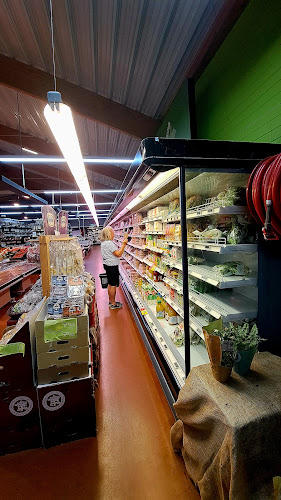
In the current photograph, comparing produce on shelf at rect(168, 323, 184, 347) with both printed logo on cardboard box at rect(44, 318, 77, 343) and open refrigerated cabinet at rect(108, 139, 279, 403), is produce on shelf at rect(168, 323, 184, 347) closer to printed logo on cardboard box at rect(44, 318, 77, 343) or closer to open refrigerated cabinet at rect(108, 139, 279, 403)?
open refrigerated cabinet at rect(108, 139, 279, 403)

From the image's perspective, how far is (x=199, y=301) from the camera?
211 cm

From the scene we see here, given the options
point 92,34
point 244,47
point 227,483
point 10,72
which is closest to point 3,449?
point 227,483

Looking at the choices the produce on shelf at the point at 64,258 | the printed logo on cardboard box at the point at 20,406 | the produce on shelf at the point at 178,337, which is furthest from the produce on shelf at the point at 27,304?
the produce on shelf at the point at 178,337

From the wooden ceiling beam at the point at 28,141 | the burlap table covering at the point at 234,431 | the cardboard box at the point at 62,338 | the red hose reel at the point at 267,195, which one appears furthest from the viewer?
the wooden ceiling beam at the point at 28,141

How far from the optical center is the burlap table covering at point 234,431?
44.3 inches

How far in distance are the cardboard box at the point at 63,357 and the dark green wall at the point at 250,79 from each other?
2388 millimetres

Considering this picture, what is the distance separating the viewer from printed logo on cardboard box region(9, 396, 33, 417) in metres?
1.90

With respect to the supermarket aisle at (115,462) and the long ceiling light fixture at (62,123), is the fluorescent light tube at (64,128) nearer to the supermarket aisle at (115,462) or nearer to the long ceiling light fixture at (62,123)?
the long ceiling light fixture at (62,123)

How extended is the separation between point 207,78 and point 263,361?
3.12m

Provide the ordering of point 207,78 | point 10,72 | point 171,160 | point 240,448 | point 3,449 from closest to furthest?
point 240,448, point 171,160, point 3,449, point 207,78, point 10,72

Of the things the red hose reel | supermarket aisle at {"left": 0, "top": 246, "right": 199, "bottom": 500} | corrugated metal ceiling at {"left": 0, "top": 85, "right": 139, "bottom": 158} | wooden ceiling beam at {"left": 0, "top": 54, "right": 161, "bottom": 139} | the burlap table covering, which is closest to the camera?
the burlap table covering

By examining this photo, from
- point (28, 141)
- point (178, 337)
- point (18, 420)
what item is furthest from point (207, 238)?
point (28, 141)

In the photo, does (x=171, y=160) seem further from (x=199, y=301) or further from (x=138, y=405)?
(x=138, y=405)

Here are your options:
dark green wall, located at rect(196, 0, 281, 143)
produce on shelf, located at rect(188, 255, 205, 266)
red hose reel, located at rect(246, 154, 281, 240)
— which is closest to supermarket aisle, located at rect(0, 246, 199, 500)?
produce on shelf, located at rect(188, 255, 205, 266)
